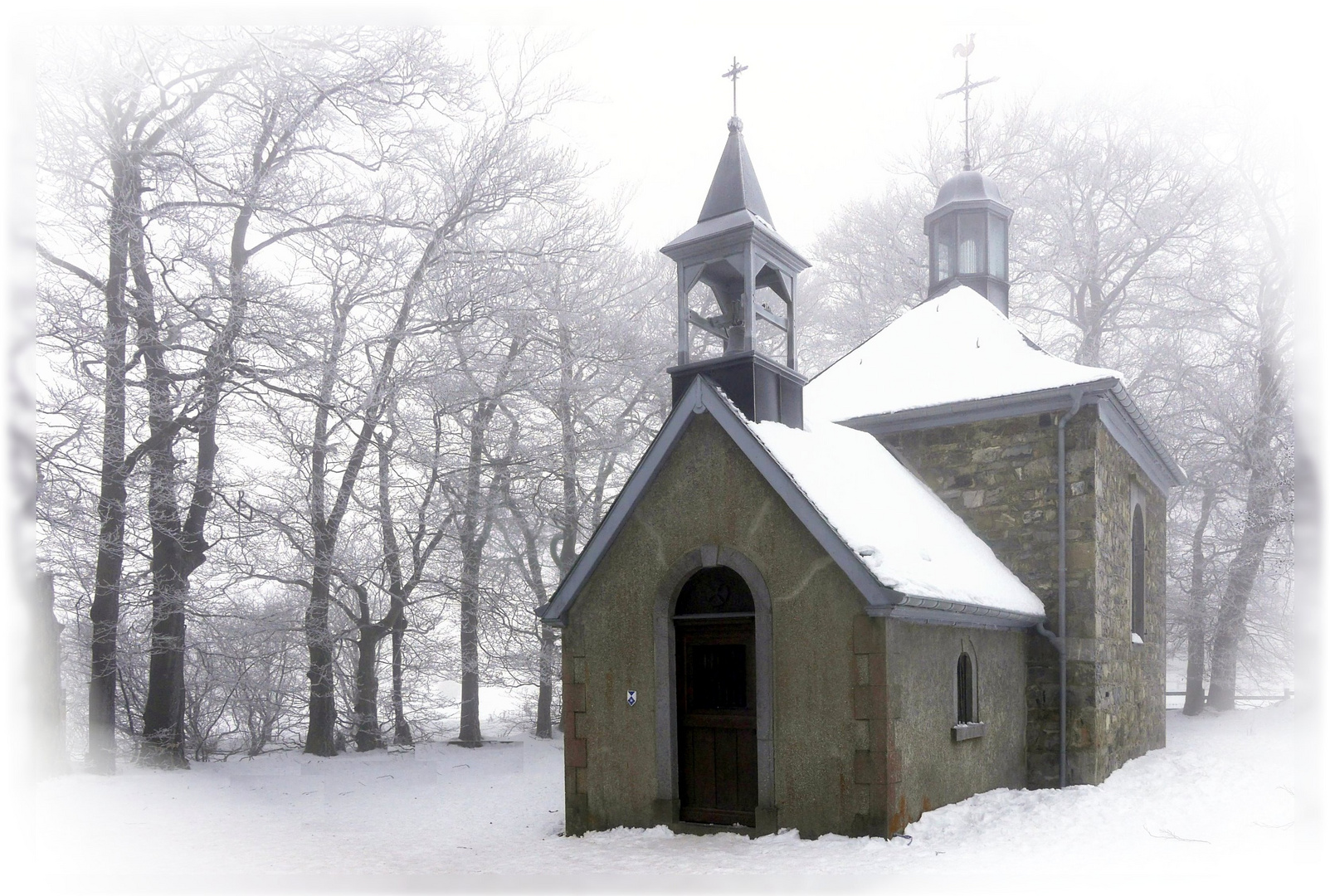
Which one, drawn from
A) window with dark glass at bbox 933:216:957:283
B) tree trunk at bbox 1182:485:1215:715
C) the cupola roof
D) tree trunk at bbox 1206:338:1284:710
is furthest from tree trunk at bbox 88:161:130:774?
tree trunk at bbox 1206:338:1284:710

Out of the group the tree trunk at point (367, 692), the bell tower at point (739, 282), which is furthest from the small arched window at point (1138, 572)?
the tree trunk at point (367, 692)

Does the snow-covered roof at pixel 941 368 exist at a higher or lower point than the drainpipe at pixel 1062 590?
higher

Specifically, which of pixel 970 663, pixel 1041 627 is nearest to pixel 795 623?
pixel 970 663

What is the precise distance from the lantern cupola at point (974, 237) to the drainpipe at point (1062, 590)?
5.25m

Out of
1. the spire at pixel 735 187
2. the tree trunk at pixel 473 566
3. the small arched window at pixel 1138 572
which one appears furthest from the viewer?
the tree trunk at pixel 473 566

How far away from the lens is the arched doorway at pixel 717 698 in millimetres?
9727

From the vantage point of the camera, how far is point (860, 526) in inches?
384

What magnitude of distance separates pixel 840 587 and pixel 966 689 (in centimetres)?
249

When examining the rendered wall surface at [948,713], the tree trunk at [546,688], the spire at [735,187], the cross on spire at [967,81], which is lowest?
the tree trunk at [546,688]

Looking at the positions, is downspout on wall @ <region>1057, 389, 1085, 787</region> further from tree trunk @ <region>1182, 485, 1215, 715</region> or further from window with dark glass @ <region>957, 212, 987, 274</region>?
tree trunk @ <region>1182, 485, 1215, 715</region>

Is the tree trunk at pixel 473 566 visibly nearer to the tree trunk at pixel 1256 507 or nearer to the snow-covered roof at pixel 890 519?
the snow-covered roof at pixel 890 519

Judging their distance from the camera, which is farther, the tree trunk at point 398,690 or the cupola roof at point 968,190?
the tree trunk at point 398,690

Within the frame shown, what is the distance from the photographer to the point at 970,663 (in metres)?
10.9

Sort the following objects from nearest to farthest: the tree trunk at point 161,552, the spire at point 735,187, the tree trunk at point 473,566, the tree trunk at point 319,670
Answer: the spire at point 735,187, the tree trunk at point 161,552, the tree trunk at point 319,670, the tree trunk at point 473,566
